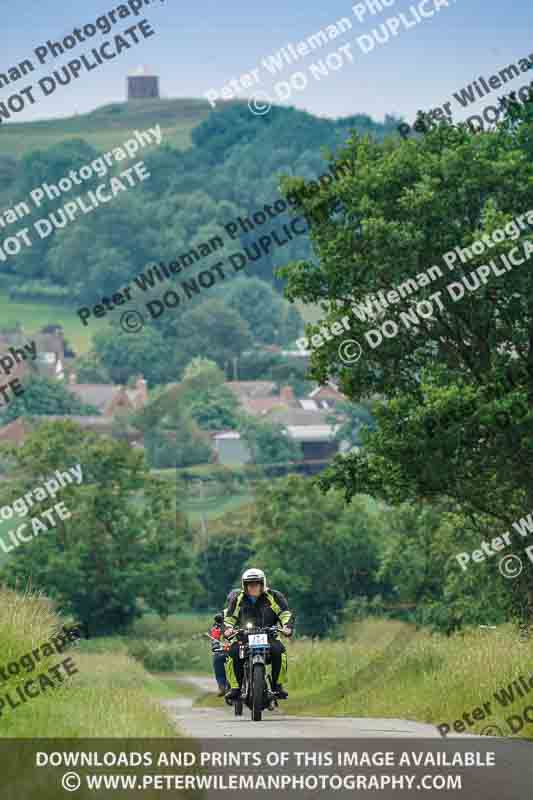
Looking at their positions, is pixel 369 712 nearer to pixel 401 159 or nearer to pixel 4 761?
pixel 4 761

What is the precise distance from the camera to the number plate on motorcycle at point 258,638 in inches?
656

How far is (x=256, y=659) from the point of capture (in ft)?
54.4

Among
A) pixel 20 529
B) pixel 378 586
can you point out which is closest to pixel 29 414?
pixel 20 529

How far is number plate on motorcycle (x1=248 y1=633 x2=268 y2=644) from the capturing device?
16.7m

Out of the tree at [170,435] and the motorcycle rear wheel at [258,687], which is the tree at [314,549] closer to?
the tree at [170,435]

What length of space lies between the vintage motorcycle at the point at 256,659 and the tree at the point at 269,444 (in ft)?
487

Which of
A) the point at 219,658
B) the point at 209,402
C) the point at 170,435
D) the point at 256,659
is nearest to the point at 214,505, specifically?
the point at 170,435

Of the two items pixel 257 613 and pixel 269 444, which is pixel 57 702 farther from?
pixel 269 444

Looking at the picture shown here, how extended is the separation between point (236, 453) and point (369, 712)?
147 m

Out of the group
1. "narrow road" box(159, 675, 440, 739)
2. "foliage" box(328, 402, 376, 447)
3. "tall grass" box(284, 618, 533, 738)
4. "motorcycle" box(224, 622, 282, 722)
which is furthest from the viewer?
"foliage" box(328, 402, 376, 447)

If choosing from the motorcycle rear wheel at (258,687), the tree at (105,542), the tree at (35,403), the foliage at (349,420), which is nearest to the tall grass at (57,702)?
the motorcycle rear wheel at (258,687)

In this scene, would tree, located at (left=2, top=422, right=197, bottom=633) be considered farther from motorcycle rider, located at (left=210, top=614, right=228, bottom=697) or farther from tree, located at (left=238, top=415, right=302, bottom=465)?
motorcycle rider, located at (left=210, top=614, right=228, bottom=697)

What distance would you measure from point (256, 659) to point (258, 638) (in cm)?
22

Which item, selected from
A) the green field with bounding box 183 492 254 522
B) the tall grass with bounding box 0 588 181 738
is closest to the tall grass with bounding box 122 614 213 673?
the green field with bounding box 183 492 254 522
